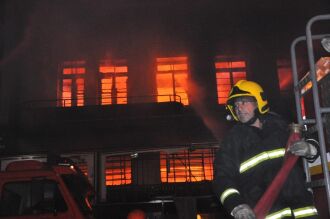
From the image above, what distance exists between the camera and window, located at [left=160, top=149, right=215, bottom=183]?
11.5m

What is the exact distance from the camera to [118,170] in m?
12.0

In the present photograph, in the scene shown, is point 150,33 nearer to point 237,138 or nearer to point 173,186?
point 173,186

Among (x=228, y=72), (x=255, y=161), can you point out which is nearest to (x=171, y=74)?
(x=228, y=72)

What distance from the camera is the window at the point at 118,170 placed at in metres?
11.8

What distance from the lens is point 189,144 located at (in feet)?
37.7

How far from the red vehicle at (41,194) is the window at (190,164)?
18.8 feet

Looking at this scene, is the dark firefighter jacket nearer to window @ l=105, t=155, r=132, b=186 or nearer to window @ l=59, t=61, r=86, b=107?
window @ l=105, t=155, r=132, b=186

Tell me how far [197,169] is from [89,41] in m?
6.60

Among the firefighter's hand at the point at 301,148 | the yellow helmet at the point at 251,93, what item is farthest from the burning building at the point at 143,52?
the firefighter's hand at the point at 301,148

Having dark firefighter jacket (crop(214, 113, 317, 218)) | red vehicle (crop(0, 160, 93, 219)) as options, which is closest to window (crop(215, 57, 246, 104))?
red vehicle (crop(0, 160, 93, 219))

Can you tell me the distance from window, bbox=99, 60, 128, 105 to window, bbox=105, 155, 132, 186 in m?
3.00

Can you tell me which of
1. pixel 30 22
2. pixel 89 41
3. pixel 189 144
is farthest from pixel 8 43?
pixel 189 144

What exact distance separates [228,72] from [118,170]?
18.6 feet

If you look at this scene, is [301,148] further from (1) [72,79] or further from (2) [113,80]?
(1) [72,79]
